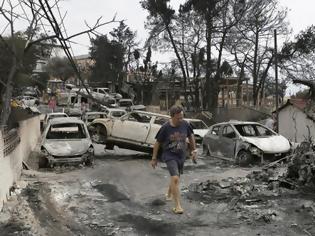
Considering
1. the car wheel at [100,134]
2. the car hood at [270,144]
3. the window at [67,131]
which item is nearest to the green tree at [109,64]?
the car wheel at [100,134]

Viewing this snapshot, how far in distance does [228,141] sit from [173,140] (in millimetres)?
9118

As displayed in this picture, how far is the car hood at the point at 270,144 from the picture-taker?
16625 millimetres

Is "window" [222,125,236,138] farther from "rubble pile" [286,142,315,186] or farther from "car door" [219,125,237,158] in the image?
"rubble pile" [286,142,315,186]

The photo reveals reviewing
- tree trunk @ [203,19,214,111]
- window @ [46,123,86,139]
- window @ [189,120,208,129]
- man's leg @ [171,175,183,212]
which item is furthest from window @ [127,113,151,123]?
tree trunk @ [203,19,214,111]

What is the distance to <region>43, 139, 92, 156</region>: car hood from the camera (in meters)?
15.9

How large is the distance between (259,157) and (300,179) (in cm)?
635

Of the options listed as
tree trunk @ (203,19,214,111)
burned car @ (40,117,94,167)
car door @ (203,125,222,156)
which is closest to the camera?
burned car @ (40,117,94,167)

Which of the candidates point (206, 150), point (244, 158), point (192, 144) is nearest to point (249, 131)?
point (244, 158)

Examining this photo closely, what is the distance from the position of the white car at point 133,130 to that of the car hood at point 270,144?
3.64 meters

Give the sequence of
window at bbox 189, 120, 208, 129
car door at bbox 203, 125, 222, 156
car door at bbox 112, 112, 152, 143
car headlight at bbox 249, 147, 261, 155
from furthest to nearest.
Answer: window at bbox 189, 120, 208, 129
car door at bbox 112, 112, 152, 143
car door at bbox 203, 125, 222, 156
car headlight at bbox 249, 147, 261, 155

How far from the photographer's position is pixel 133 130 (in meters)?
19.3

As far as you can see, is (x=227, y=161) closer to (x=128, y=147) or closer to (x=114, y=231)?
(x=128, y=147)

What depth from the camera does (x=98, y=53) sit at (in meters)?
57.1

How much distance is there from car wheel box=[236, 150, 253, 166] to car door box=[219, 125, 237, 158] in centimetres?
42
